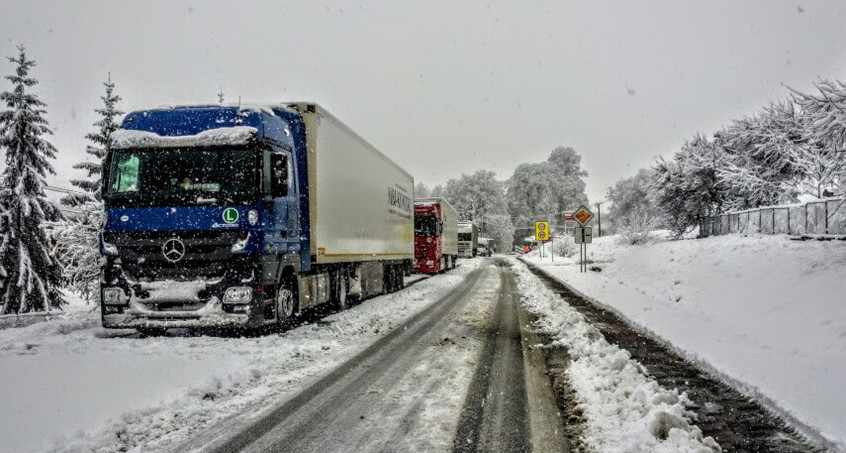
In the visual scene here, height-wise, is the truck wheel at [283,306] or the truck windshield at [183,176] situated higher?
the truck windshield at [183,176]

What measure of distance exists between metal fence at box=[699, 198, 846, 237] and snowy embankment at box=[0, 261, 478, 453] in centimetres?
1620

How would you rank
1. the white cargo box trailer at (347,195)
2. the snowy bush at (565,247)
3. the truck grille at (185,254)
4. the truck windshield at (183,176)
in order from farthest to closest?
the snowy bush at (565,247)
the white cargo box trailer at (347,195)
the truck windshield at (183,176)
the truck grille at (185,254)

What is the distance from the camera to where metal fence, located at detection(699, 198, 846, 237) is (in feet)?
61.1

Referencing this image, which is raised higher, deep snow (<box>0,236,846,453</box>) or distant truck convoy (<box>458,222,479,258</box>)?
distant truck convoy (<box>458,222,479,258</box>)

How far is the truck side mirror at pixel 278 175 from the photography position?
910 centimetres

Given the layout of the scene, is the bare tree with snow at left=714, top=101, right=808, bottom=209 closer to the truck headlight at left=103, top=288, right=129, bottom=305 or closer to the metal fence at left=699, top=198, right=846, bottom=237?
the metal fence at left=699, top=198, right=846, bottom=237

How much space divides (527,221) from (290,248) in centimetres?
9421

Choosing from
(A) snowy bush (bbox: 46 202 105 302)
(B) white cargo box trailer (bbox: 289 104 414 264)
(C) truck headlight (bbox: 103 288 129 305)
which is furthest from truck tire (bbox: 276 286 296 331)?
(A) snowy bush (bbox: 46 202 105 302)

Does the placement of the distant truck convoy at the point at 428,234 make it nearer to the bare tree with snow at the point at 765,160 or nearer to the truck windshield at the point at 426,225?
the truck windshield at the point at 426,225

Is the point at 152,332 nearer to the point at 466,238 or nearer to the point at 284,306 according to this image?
the point at 284,306

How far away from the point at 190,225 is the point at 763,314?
434 inches

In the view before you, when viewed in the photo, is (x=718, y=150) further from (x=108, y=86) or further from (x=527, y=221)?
(x=527, y=221)

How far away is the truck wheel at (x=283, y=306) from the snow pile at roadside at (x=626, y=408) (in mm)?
Answer: 4923

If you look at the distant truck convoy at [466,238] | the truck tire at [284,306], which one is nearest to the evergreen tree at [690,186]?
the distant truck convoy at [466,238]
